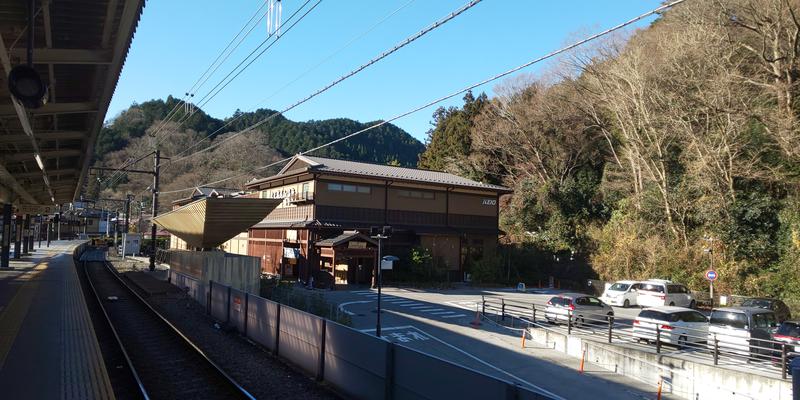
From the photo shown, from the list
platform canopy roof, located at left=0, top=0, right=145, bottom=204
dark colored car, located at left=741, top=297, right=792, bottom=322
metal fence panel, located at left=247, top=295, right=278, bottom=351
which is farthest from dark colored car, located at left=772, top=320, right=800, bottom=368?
platform canopy roof, located at left=0, top=0, right=145, bottom=204

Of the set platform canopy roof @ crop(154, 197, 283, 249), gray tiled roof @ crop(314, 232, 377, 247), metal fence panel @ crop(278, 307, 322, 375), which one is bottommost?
metal fence panel @ crop(278, 307, 322, 375)

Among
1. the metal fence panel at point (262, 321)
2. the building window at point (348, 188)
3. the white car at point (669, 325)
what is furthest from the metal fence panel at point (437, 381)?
the building window at point (348, 188)

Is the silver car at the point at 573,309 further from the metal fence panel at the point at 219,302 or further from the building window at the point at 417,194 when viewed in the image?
the building window at the point at 417,194

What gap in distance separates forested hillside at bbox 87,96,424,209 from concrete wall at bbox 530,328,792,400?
189ft

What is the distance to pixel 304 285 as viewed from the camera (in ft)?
106

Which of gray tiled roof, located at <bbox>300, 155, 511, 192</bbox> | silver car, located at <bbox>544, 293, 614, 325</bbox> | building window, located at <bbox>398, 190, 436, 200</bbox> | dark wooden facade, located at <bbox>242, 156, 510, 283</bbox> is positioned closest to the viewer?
silver car, located at <bbox>544, 293, 614, 325</bbox>

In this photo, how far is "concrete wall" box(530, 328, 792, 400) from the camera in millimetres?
12742

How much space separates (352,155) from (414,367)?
3762 inches

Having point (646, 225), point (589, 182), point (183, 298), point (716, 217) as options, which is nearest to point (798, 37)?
point (716, 217)

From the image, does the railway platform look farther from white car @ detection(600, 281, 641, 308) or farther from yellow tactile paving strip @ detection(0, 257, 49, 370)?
white car @ detection(600, 281, 641, 308)

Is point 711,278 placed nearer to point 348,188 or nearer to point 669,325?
point 669,325

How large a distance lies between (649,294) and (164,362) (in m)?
24.8

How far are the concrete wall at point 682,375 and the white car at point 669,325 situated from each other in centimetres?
231

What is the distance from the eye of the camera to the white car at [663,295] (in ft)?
88.8
